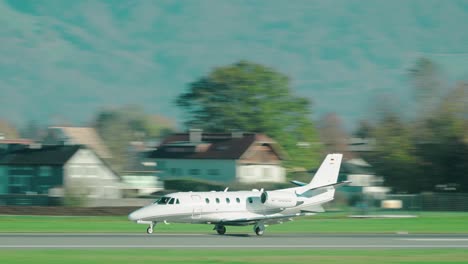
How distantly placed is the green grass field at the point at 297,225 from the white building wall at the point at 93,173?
40.8 m

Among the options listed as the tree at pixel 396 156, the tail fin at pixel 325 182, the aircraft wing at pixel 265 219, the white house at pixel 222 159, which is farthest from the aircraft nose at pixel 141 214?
the white house at pixel 222 159

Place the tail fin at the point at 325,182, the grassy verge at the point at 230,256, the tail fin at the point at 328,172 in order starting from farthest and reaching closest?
the tail fin at the point at 328,172 < the tail fin at the point at 325,182 < the grassy verge at the point at 230,256

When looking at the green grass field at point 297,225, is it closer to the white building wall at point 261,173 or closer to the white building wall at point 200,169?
the white building wall at point 261,173

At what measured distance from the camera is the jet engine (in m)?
50.1

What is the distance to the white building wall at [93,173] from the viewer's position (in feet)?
369

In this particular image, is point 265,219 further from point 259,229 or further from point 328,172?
point 328,172

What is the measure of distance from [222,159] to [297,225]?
65.4 meters

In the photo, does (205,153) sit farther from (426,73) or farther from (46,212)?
(46,212)

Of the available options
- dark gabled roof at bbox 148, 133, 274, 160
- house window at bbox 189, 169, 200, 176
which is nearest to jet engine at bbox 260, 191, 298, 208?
dark gabled roof at bbox 148, 133, 274, 160

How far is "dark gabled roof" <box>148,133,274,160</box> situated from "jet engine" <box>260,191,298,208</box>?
74.7m

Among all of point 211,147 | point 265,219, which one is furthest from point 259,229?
point 211,147

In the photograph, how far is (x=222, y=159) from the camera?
5012 inches

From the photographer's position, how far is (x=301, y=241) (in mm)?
43625

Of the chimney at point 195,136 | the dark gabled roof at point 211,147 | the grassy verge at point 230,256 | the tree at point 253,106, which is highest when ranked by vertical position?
the tree at point 253,106
